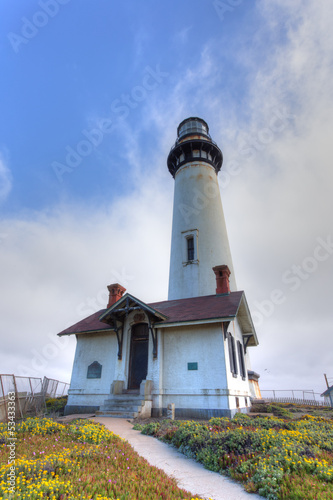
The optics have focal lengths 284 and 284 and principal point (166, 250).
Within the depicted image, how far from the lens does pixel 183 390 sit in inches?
518

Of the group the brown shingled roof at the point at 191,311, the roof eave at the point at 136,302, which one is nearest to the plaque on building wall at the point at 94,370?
the brown shingled roof at the point at 191,311

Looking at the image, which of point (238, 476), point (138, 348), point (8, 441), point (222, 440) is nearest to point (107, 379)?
point (138, 348)

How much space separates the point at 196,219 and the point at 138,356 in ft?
44.5

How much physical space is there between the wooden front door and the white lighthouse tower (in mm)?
7441

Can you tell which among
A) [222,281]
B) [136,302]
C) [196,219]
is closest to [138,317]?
[136,302]

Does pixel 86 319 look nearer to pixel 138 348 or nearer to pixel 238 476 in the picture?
pixel 138 348

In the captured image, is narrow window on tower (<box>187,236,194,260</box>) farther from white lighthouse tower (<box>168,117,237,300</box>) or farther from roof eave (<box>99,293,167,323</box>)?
roof eave (<box>99,293,167,323</box>)

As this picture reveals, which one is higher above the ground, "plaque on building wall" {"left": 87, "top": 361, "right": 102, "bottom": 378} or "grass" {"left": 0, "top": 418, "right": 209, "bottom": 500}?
"plaque on building wall" {"left": 87, "top": 361, "right": 102, "bottom": 378}

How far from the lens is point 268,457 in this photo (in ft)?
18.4

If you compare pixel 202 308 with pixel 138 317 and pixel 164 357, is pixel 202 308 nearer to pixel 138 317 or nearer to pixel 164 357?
pixel 164 357

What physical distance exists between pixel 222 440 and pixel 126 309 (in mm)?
8593

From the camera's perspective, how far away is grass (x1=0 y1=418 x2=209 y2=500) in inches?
154

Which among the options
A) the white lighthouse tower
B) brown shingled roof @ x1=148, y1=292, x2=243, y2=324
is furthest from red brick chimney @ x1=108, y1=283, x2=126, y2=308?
the white lighthouse tower

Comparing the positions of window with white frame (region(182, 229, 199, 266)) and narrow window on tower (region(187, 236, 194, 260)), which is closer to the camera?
window with white frame (region(182, 229, 199, 266))
